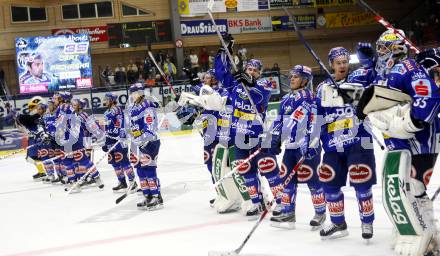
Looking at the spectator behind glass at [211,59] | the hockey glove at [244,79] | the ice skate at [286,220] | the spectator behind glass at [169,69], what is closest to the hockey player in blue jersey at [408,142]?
the ice skate at [286,220]

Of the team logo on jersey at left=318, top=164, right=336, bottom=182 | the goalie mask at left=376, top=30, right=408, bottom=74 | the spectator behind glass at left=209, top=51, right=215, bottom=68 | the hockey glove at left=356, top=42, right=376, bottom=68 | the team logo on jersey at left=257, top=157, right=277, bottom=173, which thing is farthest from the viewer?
the spectator behind glass at left=209, top=51, right=215, bottom=68

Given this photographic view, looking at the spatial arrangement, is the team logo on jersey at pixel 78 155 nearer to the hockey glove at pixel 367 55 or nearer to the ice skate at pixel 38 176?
the ice skate at pixel 38 176

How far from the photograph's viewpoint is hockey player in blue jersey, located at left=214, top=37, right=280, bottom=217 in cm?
648

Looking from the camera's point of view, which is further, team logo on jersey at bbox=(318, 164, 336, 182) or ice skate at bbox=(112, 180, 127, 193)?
ice skate at bbox=(112, 180, 127, 193)

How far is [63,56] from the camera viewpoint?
67.4 feet

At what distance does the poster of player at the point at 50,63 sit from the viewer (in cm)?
2028

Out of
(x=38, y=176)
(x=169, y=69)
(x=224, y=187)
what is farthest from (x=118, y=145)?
(x=169, y=69)

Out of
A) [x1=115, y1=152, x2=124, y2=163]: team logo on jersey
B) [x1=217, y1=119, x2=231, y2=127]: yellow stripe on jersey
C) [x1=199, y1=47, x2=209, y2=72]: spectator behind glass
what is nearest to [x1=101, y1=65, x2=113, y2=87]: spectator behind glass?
[x1=199, y1=47, x2=209, y2=72]: spectator behind glass

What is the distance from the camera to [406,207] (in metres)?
4.16

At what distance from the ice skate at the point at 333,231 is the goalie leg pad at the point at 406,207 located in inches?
41.3

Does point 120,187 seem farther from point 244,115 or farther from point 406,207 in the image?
point 406,207

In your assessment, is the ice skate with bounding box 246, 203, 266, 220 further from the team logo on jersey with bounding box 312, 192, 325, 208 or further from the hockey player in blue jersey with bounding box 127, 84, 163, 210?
the hockey player in blue jersey with bounding box 127, 84, 163, 210

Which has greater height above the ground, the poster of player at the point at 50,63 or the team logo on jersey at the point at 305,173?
the poster of player at the point at 50,63

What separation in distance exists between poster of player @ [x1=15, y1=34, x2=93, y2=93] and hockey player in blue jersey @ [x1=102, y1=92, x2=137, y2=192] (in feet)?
35.9
